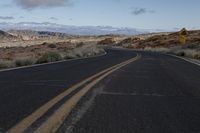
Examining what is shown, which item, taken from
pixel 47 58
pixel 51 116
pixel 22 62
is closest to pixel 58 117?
pixel 51 116

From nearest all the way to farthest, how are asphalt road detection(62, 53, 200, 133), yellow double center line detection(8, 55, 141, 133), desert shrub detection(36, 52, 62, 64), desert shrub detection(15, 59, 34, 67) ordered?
yellow double center line detection(8, 55, 141, 133) → asphalt road detection(62, 53, 200, 133) → desert shrub detection(15, 59, 34, 67) → desert shrub detection(36, 52, 62, 64)

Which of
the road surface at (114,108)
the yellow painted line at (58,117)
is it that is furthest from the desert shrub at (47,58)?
the yellow painted line at (58,117)

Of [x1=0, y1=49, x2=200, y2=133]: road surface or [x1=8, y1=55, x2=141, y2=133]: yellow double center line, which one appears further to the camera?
[x1=0, y1=49, x2=200, y2=133]: road surface

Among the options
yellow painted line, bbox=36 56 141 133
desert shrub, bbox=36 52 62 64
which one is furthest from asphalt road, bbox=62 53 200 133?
desert shrub, bbox=36 52 62 64

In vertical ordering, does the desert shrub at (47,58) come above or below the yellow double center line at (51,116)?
below

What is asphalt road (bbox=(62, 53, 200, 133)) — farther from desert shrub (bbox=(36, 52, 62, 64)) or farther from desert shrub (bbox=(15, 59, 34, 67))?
desert shrub (bbox=(36, 52, 62, 64))

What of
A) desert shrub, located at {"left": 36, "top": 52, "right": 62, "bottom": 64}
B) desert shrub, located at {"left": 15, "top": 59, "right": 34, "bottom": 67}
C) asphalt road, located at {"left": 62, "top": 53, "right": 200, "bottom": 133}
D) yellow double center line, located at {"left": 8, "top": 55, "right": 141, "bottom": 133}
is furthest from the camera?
desert shrub, located at {"left": 36, "top": 52, "right": 62, "bottom": 64}

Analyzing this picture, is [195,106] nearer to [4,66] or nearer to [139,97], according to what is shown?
[139,97]

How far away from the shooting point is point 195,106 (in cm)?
866

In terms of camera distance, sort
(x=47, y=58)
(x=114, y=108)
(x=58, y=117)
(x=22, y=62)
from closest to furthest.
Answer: (x=58, y=117), (x=114, y=108), (x=22, y=62), (x=47, y=58)

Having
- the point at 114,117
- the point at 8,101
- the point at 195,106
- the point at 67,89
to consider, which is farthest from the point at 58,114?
the point at 67,89

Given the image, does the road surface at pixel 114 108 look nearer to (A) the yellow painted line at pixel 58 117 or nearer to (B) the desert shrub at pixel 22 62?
(A) the yellow painted line at pixel 58 117

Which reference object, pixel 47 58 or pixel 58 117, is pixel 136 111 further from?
pixel 47 58

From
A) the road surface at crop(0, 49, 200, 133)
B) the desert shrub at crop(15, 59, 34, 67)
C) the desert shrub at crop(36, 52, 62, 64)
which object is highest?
the road surface at crop(0, 49, 200, 133)
